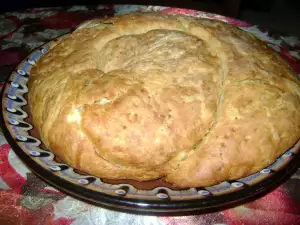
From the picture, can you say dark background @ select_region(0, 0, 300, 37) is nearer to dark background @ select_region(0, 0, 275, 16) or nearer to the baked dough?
dark background @ select_region(0, 0, 275, 16)

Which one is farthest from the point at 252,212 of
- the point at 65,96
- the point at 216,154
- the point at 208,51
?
the point at 65,96

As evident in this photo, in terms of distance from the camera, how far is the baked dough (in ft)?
2.65

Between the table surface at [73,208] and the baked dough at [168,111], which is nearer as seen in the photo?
the baked dough at [168,111]

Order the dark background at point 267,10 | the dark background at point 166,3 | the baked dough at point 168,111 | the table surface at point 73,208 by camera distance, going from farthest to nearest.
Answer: the dark background at point 267,10, the dark background at point 166,3, the table surface at point 73,208, the baked dough at point 168,111

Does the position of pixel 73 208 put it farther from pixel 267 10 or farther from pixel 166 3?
pixel 267 10

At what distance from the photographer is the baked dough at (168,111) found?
807mm

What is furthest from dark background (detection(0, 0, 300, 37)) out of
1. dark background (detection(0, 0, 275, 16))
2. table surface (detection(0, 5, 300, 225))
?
table surface (detection(0, 5, 300, 225))

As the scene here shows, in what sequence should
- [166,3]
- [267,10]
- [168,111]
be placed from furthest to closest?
[267,10], [166,3], [168,111]

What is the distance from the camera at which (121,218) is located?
95 cm

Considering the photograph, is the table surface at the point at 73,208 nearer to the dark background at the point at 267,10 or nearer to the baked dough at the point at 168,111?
the baked dough at the point at 168,111

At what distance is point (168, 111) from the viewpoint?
817 mm

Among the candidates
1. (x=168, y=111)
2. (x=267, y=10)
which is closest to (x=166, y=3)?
(x=168, y=111)

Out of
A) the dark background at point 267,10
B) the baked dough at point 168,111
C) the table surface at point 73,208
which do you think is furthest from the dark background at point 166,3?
the table surface at point 73,208

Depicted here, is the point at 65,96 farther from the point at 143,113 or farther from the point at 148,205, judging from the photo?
the point at 148,205
